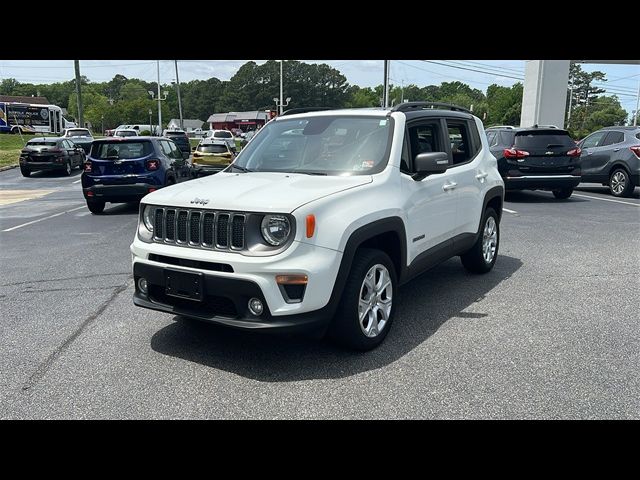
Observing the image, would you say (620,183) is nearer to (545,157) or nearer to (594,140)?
(594,140)

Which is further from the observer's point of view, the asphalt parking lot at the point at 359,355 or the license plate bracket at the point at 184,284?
the license plate bracket at the point at 184,284

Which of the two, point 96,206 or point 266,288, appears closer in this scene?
point 266,288

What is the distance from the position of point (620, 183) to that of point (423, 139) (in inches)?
441

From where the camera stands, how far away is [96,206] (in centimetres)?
1270

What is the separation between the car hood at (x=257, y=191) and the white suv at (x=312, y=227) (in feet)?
0.03

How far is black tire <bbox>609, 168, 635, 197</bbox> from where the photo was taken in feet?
46.2

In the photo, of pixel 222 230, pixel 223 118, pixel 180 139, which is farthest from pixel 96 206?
pixel 223 118

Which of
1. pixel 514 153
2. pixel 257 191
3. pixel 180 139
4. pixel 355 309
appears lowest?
pixel 355 309

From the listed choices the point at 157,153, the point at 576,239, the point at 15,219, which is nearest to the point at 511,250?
the point at 576,239

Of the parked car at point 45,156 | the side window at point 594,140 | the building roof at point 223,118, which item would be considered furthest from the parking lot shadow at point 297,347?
the building roof at point 223,118

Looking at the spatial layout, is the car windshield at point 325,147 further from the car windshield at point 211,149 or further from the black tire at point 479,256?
the car windshield at point 211,149

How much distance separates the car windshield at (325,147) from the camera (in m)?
4.80

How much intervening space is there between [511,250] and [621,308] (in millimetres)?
2760

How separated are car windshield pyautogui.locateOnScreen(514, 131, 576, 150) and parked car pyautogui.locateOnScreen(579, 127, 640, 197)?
1.99 metres
